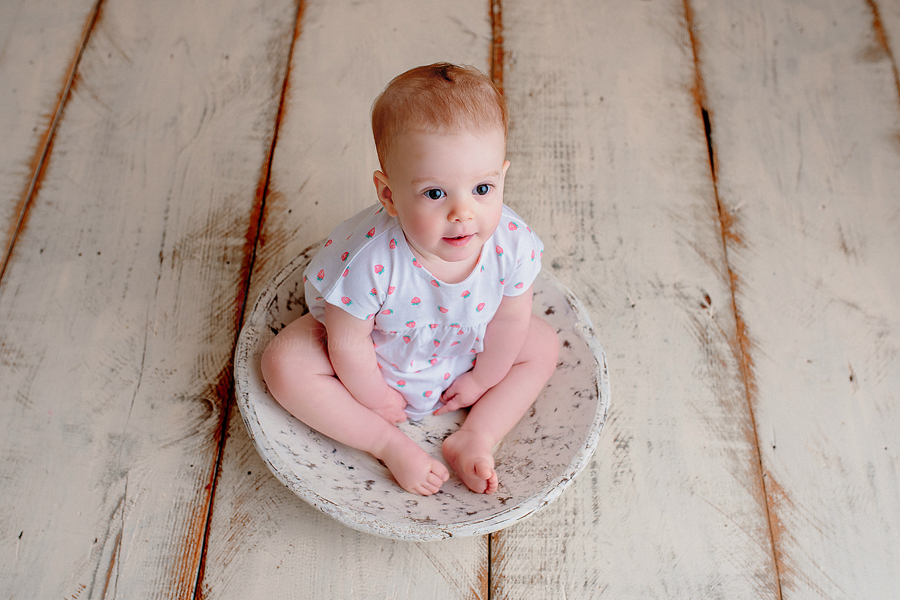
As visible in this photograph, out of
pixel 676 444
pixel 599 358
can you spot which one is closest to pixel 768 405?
pixel 676 444

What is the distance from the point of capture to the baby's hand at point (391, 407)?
93 cm

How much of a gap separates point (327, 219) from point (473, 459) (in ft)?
1.69

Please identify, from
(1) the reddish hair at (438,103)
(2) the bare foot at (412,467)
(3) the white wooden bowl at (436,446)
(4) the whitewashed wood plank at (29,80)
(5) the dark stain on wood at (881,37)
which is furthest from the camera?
(5) the dark stain on wood at (881,37)

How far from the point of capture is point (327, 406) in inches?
34.4

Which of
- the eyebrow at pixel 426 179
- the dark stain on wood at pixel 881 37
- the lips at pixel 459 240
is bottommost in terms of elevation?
the dark stain on wood at pixel 881 37

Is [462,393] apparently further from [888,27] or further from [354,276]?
[888,27]

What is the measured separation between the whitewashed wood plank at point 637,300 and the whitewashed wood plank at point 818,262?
0.05 metres

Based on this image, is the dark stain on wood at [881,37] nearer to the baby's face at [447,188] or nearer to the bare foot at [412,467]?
the baby's face at [447,188]

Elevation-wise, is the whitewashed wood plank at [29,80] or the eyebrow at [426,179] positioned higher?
the eyebrow at [426,179]

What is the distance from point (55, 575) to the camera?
2.88ft

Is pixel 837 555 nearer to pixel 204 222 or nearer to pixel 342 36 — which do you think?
pixel 204 222

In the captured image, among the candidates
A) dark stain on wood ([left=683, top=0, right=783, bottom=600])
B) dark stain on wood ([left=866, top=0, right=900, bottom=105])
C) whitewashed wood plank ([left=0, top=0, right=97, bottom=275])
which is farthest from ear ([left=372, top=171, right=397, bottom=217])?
dark stain on wood ([left=866, top=0, right=900, bottom=105])

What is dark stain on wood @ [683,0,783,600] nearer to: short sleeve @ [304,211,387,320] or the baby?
the baby

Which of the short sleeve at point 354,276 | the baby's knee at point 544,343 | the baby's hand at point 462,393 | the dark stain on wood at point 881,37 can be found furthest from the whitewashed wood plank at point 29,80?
the dark stain on wood at point 881,37
